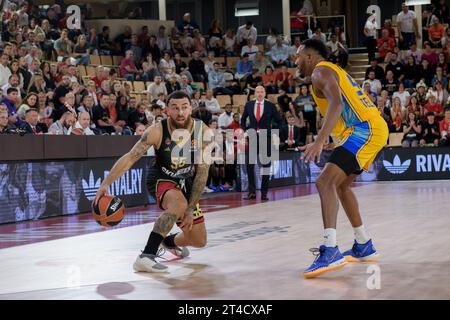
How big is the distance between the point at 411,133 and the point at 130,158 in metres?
16.0

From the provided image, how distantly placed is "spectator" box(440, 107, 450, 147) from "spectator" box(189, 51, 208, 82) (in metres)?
7.19

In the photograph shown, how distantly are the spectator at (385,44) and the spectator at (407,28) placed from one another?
1.13 feet

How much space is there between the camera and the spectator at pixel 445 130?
21.6m

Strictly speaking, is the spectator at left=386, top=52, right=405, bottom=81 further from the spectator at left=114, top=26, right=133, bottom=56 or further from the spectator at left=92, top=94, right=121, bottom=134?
the spectator at left=92, top=94, right=121, bottom=134

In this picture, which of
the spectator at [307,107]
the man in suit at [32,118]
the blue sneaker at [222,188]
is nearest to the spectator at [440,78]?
the spectator at [307,107]

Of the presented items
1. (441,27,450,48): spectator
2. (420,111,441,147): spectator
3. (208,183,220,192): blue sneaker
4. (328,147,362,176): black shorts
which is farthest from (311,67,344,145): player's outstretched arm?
(441,27,450,48): spectator

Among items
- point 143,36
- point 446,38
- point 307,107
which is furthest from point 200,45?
point 446,38

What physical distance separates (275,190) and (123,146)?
4.95 m

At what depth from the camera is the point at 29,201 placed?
42.7ft

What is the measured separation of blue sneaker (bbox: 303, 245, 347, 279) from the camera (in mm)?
6734

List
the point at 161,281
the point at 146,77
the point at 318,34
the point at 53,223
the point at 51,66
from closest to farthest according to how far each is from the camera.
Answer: the point at 161,281, the point at 53,223, the point at 51,66, the point at 146,77, the point at 318,34

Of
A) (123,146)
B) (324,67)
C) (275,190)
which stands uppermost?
(324,67)

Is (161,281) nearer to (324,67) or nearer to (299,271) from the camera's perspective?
(299,271)
